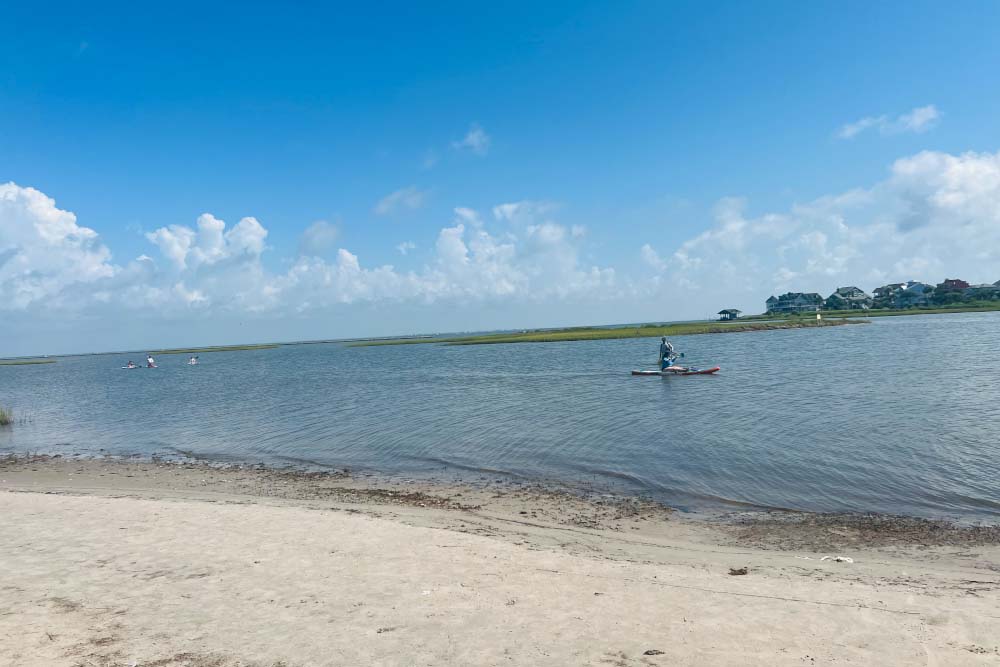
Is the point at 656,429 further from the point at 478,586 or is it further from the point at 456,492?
the point at 478,586

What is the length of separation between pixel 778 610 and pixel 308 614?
6963mm

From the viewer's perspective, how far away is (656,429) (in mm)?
26047

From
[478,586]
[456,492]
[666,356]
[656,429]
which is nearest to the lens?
[478,586]

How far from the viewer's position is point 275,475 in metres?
21.1

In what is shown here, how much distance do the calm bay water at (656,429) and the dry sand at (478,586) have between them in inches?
121

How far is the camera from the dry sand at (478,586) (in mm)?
7230

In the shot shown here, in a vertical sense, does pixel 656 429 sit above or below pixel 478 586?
below

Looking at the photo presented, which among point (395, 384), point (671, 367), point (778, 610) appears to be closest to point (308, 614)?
point (778, 610)

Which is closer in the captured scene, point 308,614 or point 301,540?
point 308,614

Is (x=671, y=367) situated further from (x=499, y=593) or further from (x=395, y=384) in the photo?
(x=499, y=593)

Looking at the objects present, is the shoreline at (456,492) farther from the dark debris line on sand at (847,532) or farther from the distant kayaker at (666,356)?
the distant kayaker at (666,356)

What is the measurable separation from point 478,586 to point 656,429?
717 inches

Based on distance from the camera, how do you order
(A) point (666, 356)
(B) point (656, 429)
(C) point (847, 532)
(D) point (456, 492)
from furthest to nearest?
(A) point (666, 356) < (B) point (656, 429) < (D) point (456, 492) < (C) point (847, 532)

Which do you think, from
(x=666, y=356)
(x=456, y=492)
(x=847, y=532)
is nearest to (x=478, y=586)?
(x=456, y=492)
